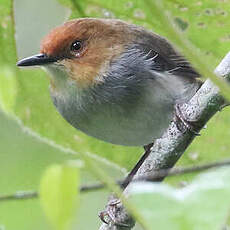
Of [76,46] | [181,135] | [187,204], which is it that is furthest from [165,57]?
[187,204]

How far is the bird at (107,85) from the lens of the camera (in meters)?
3.41

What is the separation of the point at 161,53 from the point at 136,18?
1.30 metres

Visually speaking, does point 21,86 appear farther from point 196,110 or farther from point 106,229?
point 196,110

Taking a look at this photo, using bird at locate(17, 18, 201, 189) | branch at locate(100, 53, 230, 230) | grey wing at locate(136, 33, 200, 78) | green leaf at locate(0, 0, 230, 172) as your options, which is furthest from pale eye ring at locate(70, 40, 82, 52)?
branch at locate(100, 53, 230, 230)

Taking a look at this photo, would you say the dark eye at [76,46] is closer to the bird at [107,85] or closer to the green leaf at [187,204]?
the bird at [107,85]

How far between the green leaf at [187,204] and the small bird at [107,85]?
2712 mm

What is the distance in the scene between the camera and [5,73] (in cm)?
57

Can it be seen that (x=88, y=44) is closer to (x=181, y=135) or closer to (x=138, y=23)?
(x=138, y=23)

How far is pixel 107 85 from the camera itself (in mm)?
3504

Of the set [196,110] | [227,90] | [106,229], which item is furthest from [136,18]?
[227,90]

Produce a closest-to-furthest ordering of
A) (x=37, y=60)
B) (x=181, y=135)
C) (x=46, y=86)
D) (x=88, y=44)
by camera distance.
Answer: (x=181, y=135)
(x=46, y=86)
(x=37, y=60)
(x=88, y=44)

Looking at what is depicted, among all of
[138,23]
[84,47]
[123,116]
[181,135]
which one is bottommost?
[123,116]

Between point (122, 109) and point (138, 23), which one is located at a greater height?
point (138, 23)

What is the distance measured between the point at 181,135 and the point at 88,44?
1.64 meters
